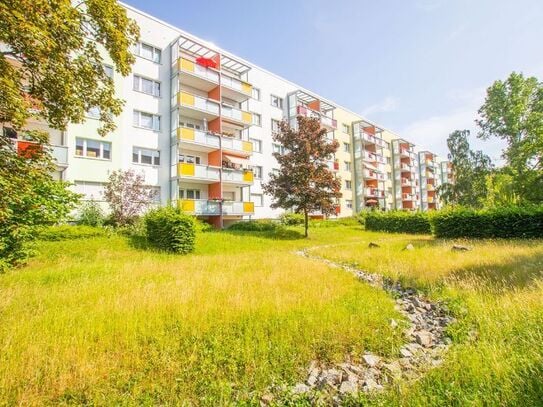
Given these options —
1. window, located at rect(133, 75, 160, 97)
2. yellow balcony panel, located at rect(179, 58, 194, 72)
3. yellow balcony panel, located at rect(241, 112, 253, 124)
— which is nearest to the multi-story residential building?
yellow balcony panel, located at rect(241, 112, 253, 124)

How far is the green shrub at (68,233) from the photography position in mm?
14820

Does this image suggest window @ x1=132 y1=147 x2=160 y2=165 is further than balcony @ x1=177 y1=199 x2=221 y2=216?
No

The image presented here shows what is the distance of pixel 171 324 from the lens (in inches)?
220

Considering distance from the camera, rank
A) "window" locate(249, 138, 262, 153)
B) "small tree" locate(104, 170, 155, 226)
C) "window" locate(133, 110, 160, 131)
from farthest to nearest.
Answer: "window" locate(249, 138, 262, 153)
"window" locate(133, 110, 160, 131)
"small tree" locate(104, 170, 155, 226)

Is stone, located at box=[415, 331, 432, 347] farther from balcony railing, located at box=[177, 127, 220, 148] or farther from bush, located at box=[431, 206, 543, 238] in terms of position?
balcony railing, located at box=[177, 127, 220, 148]

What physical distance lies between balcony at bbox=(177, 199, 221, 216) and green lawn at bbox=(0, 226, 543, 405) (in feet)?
49.0

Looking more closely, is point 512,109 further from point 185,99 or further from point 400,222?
point 185,99

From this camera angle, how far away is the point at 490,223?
1952cm

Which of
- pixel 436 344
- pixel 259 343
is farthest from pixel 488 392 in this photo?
pixel 259 343

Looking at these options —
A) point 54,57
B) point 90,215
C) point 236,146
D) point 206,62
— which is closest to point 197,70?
point 206,62

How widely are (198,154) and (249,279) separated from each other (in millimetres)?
21909

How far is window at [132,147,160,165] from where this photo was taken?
24.4 meters

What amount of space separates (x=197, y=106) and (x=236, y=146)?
528cm

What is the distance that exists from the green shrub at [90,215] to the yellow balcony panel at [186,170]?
268 inches
